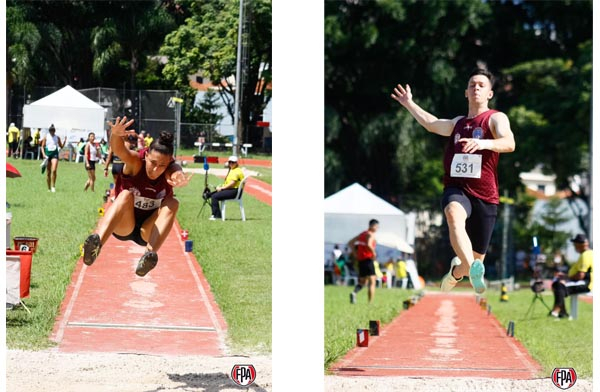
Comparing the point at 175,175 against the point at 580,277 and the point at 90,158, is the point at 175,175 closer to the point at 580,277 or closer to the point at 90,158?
the point at 90,158

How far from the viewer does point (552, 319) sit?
1642 centimetres

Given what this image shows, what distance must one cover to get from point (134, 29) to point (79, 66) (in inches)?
21.8

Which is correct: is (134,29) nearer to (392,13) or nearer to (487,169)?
(487,169)

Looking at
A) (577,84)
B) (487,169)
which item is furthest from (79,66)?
(577,84)

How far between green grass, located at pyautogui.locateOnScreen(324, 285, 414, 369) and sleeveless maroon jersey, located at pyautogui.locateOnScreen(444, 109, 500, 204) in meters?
2.17

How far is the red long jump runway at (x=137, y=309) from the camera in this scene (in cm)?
876

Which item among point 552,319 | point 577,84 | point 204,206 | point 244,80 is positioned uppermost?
point 577,84

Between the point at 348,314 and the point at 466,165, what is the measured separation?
7669 millimetres

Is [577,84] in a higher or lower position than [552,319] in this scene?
higher

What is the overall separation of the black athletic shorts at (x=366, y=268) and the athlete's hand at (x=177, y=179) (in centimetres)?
818

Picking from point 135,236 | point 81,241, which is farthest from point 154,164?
point 81,241

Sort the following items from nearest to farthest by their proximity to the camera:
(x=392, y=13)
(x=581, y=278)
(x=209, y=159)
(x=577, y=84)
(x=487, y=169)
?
1. (x=487, y=169)
2. (x=209, y=159)
3. (x=581, y=278)
4. (x=392, y=13)
5. (x=577, y=84)

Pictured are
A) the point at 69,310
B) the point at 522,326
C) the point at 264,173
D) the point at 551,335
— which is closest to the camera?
the point at 69,310

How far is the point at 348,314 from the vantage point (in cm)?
1586
